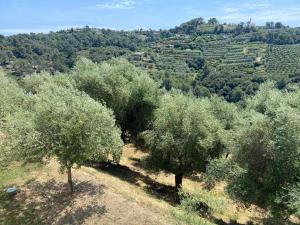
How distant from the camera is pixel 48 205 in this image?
27.0m

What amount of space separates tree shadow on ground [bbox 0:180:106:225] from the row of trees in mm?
2100

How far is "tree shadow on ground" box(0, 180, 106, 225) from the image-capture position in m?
25.4

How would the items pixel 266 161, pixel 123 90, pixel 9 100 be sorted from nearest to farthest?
pixel 266 161 → pixel 9 100 → pixel 123 90

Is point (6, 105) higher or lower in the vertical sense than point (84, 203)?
higher

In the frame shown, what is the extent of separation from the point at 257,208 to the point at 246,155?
6144 mm

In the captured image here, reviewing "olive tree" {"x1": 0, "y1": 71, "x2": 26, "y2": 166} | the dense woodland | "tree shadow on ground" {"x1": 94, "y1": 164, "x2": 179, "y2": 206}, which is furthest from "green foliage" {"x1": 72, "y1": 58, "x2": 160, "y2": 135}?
"olive tree" {"x1": 0, "y1": 71, "x2": 26, "y2": 166}

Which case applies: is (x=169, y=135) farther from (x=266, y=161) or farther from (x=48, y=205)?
(x=48, y=205)

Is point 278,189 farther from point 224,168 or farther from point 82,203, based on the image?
point 82,203

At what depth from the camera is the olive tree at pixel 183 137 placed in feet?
116

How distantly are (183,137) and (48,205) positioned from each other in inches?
556

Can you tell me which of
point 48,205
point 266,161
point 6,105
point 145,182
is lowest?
point 145,182

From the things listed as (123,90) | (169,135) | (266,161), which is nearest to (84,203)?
(169,135)

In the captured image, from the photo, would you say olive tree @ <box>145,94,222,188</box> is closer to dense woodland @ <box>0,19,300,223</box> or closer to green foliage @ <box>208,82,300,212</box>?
dense woodland @ <box>0,19,300,223</box>

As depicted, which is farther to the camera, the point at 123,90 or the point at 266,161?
the point at 123,90
